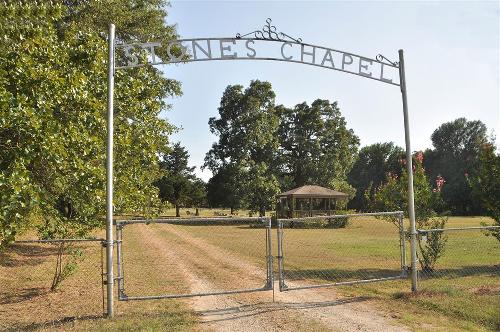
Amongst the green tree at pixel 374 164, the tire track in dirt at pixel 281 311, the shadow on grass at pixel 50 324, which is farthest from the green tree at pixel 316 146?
the shadow on grass at pixel 50 324

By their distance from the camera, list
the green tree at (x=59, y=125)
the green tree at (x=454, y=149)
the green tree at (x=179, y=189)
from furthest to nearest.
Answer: the green tree at (x=454, y=149), the green tree at (x=179, y=189), the green tree at (x=59, y=125)

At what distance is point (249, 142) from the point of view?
46969 millimetres

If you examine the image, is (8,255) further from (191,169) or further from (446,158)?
(446,158)

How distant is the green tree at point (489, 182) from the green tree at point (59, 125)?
10.4 metres

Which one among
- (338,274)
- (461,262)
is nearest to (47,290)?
(338,274)

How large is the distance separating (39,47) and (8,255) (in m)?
9.84

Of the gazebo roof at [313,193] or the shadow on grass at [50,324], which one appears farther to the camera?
the gazebo roof at [313,193]

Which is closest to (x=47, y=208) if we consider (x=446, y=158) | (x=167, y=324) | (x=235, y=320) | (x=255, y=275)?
(x=167, y=324)

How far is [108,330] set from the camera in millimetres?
6941

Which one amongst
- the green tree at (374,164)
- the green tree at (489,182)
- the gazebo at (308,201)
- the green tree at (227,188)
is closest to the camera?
the green tree at (489,182)

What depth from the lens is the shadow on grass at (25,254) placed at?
49.5 ft

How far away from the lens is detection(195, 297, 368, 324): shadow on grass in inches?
309

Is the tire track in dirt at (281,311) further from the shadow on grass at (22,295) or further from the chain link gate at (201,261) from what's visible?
the shadow on grass at (22,295)

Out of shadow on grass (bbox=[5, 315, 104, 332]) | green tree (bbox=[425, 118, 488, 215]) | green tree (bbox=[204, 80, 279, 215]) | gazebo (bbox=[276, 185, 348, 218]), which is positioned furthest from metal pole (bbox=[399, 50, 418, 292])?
green tree (bbox=[425, 118, 488, 215])
